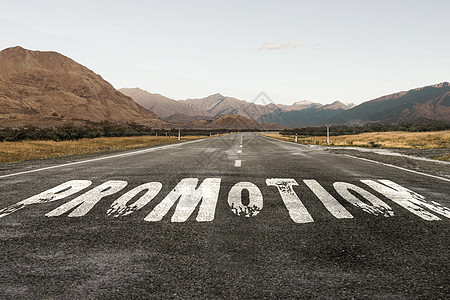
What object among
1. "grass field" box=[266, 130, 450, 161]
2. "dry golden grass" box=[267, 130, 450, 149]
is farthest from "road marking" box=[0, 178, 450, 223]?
"dry golden grass" box=[267, 130, 450, 149]

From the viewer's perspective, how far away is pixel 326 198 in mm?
5727

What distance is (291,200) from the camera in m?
5.60

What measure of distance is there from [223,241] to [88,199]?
2934 millimetres

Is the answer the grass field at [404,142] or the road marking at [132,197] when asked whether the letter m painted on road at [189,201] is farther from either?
the grass field at [404,142]

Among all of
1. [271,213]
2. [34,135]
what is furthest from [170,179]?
[34,135]

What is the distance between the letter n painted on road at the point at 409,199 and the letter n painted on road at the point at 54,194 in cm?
560

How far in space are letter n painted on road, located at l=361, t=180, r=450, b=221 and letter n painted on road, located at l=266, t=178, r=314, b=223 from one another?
158cm

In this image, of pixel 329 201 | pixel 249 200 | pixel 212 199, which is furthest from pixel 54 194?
pixel 329 201

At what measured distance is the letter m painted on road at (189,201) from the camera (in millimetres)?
4590

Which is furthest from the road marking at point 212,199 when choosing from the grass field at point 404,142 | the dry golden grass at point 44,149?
the dry golden grass at point 44,149

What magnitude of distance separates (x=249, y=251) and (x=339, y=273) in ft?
2.91

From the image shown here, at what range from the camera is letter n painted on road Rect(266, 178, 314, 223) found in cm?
459

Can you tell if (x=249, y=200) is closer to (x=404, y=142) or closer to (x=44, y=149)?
A: (x=44, y=149)

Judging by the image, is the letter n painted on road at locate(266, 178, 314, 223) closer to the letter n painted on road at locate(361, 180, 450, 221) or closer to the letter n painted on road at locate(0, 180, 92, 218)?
the letter n painted on road at locate(361, 180, 450, 221)
